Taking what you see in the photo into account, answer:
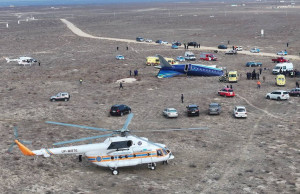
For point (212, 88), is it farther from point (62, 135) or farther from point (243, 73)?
point (62, 135)

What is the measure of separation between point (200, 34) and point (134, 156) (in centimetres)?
11245

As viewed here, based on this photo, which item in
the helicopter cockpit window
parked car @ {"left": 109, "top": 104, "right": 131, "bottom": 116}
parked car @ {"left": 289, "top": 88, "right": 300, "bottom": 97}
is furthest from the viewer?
parked car @ {"left": 289, "top": 88, "right": 300, "bottom": 97}

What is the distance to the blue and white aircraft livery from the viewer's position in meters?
70.6

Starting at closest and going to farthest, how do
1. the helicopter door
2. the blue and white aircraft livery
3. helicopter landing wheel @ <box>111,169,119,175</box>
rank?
helicopter landing wheel @ <box>111,169,119,175</box> < the blue and white aircraft livery < the helicopter door

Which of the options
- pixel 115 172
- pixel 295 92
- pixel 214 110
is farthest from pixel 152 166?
pixel 295 92

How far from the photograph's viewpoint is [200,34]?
140375 millimetres

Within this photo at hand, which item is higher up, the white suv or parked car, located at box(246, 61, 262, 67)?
parked car, located at box(246, 61, 262, 67)

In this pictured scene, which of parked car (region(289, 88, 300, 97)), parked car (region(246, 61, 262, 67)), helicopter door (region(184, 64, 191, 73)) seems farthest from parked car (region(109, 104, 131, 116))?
parked car (region(246, 61, 262, 67))

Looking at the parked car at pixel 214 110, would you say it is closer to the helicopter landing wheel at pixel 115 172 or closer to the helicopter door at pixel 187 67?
the helicopter landing wheel at pixel 115 172

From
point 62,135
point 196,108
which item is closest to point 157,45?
point 196,108

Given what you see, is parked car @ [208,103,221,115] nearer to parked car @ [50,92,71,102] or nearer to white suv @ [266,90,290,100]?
white suv @ [266,90,290,100]

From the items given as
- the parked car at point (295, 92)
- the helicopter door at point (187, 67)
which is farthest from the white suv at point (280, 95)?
the helicopter door at point (187, 67)

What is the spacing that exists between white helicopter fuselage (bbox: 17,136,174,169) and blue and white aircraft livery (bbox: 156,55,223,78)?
39.6 meters

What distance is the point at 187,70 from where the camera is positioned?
71000mm
